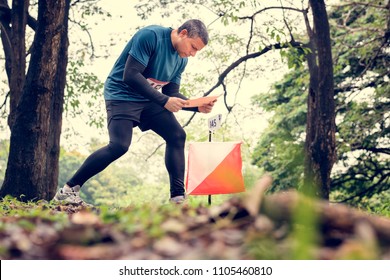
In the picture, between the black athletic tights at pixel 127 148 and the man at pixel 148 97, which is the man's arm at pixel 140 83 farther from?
the black athletic tights at pixel 127 148

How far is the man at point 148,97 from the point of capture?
215 inches

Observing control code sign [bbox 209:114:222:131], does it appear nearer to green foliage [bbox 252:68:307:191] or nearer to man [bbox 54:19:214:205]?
man [bbox 54:19:214:205]

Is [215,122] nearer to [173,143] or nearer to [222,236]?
[173,143]

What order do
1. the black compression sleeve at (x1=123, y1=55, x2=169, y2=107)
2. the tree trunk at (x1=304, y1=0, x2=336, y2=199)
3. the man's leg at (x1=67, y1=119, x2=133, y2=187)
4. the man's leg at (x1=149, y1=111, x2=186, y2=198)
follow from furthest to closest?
the tree trunk at (x1=304, y1=0, x2=336, y2=199)
the man's leg at (x1=149, y1=111, x2=186, y2=198)
the man's leg at (x1=67, y1=119, x2=133, y2=187)
the black compression sleeve at (x1=123, y1=55, x2=169, y2=107)

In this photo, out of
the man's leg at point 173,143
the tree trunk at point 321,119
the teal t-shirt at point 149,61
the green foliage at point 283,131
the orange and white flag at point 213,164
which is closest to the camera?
the teal t-shirt at point 149,61

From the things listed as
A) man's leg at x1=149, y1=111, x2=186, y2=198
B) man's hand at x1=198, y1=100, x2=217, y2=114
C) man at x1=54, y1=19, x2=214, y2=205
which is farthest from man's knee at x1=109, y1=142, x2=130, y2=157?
man's hand at x1=198, y1=100, x2=217, y2=114

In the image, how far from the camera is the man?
5.46m

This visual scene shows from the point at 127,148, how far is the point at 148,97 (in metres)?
0.54

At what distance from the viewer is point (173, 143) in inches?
230

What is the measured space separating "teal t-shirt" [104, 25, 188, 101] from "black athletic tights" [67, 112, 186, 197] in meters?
0.27

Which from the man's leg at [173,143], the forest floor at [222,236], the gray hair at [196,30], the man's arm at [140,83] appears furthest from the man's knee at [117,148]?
the forest floor at [222,236]
